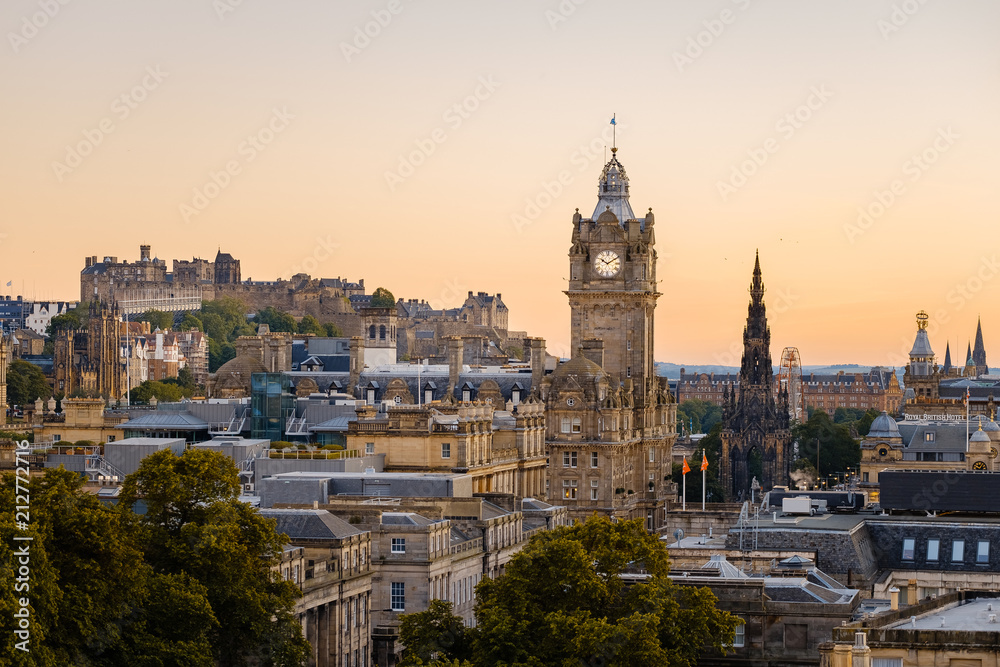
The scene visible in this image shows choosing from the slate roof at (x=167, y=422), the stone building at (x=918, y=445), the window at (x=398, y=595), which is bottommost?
the window at (x=398, y=595)

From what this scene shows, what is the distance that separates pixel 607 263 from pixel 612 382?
993cm

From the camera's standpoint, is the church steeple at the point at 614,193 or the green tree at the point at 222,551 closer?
the green tree at the point at 222,551

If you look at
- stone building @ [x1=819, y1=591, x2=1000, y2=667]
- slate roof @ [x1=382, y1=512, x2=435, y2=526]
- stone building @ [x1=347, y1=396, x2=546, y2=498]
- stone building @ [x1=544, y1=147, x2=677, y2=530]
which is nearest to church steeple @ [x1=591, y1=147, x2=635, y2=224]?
stone building @ [x1=544, y1=147, x2=677, y2=530]

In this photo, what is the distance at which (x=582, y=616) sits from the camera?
7606cm

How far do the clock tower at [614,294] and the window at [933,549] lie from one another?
7982cm

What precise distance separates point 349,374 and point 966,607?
120495 millimetres

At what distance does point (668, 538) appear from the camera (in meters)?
114

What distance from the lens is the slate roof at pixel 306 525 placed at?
92312 mm

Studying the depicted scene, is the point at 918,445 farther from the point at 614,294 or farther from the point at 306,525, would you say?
the point at 306,525

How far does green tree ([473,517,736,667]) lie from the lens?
243ft

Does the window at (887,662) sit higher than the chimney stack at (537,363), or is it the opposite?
the chimney stack at (537,363)

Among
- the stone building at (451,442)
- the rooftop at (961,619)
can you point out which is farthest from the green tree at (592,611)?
the stone building at (451,442)

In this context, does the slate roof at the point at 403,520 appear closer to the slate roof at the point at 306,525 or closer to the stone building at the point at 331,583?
the stone building at the point at 331,583

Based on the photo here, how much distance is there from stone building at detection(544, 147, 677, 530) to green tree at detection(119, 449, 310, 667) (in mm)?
84468
